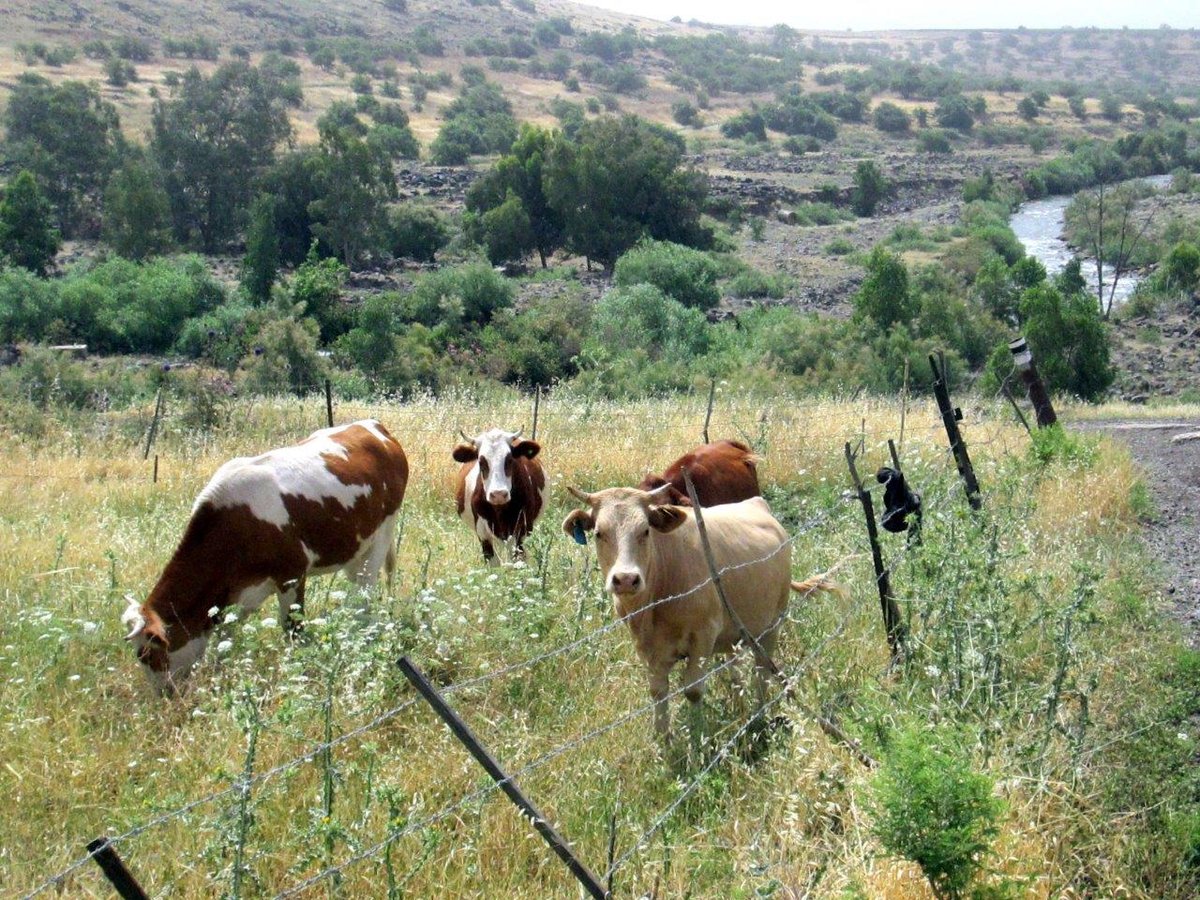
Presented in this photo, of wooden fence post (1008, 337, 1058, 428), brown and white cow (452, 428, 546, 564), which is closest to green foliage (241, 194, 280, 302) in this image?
brown and white cow (452, 428, 546, 564)

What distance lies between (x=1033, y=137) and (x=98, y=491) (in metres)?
103

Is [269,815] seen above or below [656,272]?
above

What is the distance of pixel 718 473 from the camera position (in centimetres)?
852

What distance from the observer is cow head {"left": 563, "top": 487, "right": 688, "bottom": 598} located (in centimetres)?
575

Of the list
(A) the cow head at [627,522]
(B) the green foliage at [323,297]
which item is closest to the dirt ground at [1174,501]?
(A) the cow head at [627,522]

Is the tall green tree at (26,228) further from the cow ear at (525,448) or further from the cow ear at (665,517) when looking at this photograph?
the cow ear at (665,517)

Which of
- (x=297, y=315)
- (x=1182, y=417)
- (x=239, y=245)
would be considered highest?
(x=1182, y=417)

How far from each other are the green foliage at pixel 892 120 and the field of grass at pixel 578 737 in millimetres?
113239

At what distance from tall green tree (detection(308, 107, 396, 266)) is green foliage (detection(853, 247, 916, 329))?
23.7 m

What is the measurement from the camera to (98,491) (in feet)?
37.0

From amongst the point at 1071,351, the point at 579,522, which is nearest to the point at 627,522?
the point at 579,522

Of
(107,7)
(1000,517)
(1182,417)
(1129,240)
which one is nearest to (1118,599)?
(1000,517)

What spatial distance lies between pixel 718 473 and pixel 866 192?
67.4m

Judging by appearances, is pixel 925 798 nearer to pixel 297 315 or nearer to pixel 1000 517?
pixel 1000 517
